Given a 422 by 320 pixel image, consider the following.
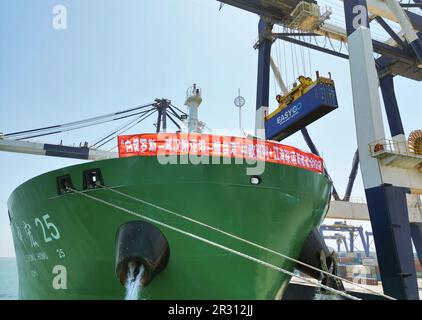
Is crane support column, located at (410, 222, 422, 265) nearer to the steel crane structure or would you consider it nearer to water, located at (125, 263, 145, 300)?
the steel crane structure

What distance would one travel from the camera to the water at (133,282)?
5.80 metres

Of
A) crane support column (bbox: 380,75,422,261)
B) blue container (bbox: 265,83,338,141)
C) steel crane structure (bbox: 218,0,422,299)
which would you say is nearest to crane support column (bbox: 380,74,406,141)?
crane support column (bbox: 380,75,422,261)

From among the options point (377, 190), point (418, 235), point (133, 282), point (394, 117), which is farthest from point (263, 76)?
point (133, 282)

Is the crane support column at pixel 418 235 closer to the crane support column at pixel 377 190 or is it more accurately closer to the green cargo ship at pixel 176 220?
the crane support column at pixel 377 190

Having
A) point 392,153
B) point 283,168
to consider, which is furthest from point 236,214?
point 392,153

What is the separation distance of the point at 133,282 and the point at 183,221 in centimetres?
147

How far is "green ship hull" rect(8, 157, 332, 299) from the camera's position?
20.4ft

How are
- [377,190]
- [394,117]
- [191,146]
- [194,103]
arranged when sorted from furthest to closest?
[394,117]
[377,190]
[194,103]
[191,146]

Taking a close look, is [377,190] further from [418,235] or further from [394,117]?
[418,235]

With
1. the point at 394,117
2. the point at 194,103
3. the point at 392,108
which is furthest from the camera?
the point at 392,108

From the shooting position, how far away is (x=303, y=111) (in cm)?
1770

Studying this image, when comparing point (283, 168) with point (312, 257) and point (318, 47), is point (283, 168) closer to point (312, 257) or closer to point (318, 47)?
point (312, 257)

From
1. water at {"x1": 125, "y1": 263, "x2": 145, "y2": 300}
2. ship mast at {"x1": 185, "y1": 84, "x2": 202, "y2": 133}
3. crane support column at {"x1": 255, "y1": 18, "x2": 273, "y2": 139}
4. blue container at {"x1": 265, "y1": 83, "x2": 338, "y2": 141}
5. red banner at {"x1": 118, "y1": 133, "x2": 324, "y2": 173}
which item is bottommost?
water at {"x1": 125, "y1": 263, "x2": 145, "y2": 300}

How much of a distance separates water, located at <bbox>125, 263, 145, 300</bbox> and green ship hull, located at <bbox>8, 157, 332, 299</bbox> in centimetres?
25
